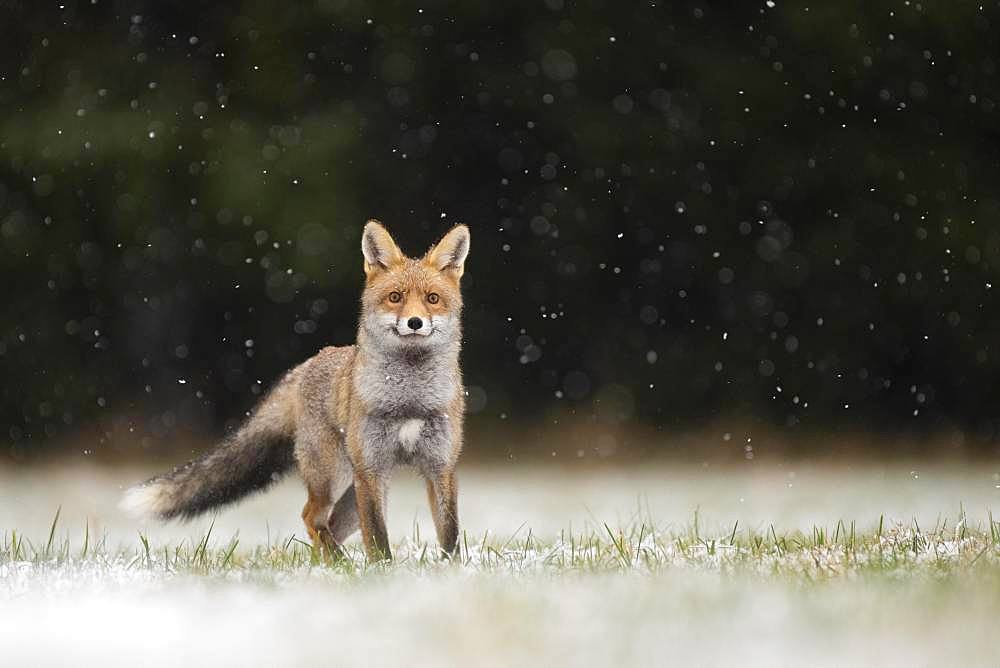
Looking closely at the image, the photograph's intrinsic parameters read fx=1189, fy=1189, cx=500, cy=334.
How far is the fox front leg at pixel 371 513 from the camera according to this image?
18.0ft

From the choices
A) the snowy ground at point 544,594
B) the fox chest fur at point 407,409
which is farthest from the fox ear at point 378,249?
the snowy ground at point 544,594

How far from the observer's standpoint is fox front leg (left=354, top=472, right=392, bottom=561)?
5480 millimetres

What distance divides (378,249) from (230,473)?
191 cm

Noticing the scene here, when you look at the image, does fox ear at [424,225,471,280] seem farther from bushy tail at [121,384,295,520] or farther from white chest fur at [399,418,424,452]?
bushy tail at [121,384,295,520]

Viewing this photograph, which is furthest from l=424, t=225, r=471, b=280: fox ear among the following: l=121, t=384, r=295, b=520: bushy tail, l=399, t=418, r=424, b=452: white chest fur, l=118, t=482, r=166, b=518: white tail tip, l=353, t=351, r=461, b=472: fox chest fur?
l=118, t=482, r=166, b=518: white tail tip

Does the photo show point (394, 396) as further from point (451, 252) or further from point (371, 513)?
point (451, 252)

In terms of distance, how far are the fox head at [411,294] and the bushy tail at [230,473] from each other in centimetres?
138

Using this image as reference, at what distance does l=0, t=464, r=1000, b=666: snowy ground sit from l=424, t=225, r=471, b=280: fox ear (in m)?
1.38

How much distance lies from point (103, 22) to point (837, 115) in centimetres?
715

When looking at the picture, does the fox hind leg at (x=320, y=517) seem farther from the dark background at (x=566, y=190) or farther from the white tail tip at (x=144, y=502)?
the dark background at (x=566, y=190)

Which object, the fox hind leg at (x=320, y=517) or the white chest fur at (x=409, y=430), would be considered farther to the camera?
the fox hind leg at (x=320, y=517)

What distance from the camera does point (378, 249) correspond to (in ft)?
18.5

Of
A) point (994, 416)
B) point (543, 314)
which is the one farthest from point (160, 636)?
point (994, 416)

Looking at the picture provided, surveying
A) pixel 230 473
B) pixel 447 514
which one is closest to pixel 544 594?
pixel 447 514
